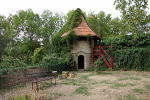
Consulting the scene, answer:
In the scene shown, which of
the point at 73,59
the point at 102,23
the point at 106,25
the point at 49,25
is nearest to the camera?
the point at 73,59

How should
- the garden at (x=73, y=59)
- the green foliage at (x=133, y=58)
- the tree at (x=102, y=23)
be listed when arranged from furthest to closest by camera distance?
1. the tree at (x=102, y=23)
2. the green foliage at (x=133, y=58)
3. the garden at (x=73, y=59)

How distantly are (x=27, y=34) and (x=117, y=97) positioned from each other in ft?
83.8

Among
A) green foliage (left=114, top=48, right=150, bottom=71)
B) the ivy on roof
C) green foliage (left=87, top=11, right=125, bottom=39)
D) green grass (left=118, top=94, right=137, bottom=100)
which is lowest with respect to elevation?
green grass (left=118, top=94, right=137, bottom=100)

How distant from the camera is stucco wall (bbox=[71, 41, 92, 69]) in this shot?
574 inches

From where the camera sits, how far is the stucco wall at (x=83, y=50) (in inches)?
574

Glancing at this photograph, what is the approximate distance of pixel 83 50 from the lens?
14.7m

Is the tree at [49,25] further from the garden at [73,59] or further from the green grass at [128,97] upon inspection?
the green grass at [128,97]

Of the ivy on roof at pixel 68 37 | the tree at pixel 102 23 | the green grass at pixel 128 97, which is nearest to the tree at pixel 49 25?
the tree at pixel 102 23

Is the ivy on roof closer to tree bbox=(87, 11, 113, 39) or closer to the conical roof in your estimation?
the conical roof

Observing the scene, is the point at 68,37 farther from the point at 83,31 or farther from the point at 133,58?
the point at 133,58

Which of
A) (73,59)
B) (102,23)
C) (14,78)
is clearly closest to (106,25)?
(102,23)

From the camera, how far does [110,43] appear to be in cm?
1558

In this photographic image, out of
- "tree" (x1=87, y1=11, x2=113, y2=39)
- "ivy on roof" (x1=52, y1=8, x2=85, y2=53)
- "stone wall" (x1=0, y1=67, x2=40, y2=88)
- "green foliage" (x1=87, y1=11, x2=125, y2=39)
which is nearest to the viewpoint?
"stone wall" (x1=0, y1=67, x2=40, y2=88)

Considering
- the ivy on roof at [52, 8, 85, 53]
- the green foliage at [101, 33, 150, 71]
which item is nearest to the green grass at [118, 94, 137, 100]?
the green foliage at [101, 33, 150, 71]
